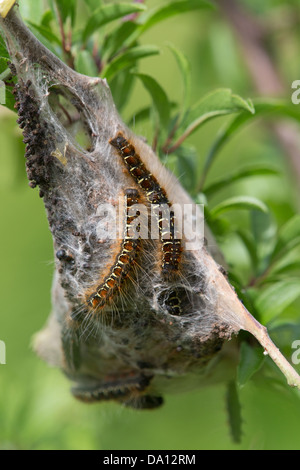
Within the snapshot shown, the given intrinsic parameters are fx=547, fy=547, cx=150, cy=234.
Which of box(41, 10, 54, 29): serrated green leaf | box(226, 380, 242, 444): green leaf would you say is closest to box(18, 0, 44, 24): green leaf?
box(41, 10, 54, 29): serrated green leaf

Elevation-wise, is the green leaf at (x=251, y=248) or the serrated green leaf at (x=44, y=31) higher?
the serrated green leaf at (x=44, y=31)

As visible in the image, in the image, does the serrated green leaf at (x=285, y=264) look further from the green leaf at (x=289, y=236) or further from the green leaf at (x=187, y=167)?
the green leaf at (x=187, y=167)

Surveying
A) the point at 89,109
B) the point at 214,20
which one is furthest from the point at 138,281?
the point at 214,20

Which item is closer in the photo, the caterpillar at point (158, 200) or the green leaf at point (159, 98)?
the caterpillar at point (158, 200)

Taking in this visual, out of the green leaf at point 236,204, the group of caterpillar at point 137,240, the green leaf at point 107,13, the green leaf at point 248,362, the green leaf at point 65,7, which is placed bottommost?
the green leaf at point 248,362

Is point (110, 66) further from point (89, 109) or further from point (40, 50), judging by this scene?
point (40, 50)

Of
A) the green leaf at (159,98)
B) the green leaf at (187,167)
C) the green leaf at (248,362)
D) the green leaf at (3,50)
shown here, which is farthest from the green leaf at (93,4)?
the green leaf at (248,362)

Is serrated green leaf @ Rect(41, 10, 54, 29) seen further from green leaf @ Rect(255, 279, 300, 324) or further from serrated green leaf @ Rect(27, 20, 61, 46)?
green leaf @ Rect(255, 279, 300, 324)

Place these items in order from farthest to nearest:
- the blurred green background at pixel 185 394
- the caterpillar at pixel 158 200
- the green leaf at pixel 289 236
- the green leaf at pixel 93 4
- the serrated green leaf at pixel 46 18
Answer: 1. the blurred green background at pixel 185 394
2. the green leaf at pixel 289 236
3. the green leaf at pixel 93 4
4. the serrated green leaf at pixel 46 18
5. the caterpillar at pixel 158 200
